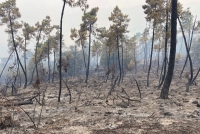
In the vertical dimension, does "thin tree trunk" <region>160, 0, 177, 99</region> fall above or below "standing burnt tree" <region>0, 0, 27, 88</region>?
below

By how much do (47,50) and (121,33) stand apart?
17.2 m

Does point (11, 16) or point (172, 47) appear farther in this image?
point (11, 16)

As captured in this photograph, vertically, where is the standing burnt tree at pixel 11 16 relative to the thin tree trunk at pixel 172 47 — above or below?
above

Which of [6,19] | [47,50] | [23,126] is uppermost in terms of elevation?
[6,19]

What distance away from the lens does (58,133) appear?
6.80m

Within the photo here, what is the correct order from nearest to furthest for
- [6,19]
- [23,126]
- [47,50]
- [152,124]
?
[152,124], [23,126], [6,19], [47,50]

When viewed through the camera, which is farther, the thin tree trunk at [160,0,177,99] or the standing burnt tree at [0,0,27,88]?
the standing burnt tree at [0,0,27,88]

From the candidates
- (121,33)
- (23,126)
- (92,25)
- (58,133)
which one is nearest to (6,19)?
(92,25)

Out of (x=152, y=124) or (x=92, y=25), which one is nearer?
(x=152, y=124)

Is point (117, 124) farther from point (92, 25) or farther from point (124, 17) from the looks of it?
point (92, 25)

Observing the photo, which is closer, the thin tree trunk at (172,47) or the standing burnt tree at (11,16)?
the thin tree trunk at (172,47)

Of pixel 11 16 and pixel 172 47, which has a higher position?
pixel 11 16

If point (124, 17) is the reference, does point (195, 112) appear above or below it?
below

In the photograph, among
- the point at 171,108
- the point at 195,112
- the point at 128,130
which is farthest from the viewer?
→ the point at 171,108
